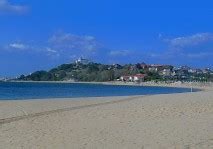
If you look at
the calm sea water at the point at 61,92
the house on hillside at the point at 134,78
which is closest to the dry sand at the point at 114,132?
the calm sea water at the point at 61,92

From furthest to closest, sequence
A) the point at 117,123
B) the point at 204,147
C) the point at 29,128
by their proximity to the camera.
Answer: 1. the point at 117,123
2. the point at 29,128
3. the point at 204,147

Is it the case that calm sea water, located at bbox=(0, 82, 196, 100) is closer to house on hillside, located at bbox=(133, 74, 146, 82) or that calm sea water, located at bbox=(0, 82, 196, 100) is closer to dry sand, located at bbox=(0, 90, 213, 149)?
dry sand, located at bbox=(0, 90, 213, 149)

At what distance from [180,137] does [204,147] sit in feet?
5.56

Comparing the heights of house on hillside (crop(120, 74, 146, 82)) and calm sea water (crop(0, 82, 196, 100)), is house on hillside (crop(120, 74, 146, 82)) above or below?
above

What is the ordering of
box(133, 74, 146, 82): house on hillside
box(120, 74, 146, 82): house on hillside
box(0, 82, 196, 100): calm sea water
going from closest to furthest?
box(0, 82, 196, 100): calm sea water, box(133, 74, 146, 82): house on hillside, box(120, 74, 146, 82): house on hillside

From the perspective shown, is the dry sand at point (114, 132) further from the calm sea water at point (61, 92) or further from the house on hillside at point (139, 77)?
the house on hillside at point (139, 77)

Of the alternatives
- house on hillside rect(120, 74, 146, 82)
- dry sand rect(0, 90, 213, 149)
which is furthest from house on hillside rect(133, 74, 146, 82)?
dry sand rect(0, 90, 213, 149)

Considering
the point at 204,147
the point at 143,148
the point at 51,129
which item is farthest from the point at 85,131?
the point at 204,147

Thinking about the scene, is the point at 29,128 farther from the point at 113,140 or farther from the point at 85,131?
the point at 113,140

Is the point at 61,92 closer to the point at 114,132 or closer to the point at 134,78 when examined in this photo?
the point at 114,132

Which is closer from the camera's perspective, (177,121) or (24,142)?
(24,142)

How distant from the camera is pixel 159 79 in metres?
184

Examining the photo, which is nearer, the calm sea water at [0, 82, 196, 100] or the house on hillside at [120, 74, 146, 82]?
the calm sea water at [0, 82, 196, 100]

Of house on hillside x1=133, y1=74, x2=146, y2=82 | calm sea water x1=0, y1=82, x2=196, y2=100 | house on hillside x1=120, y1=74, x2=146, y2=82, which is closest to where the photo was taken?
calm sea water x1=0, y1=82, x2=196, y2=100
